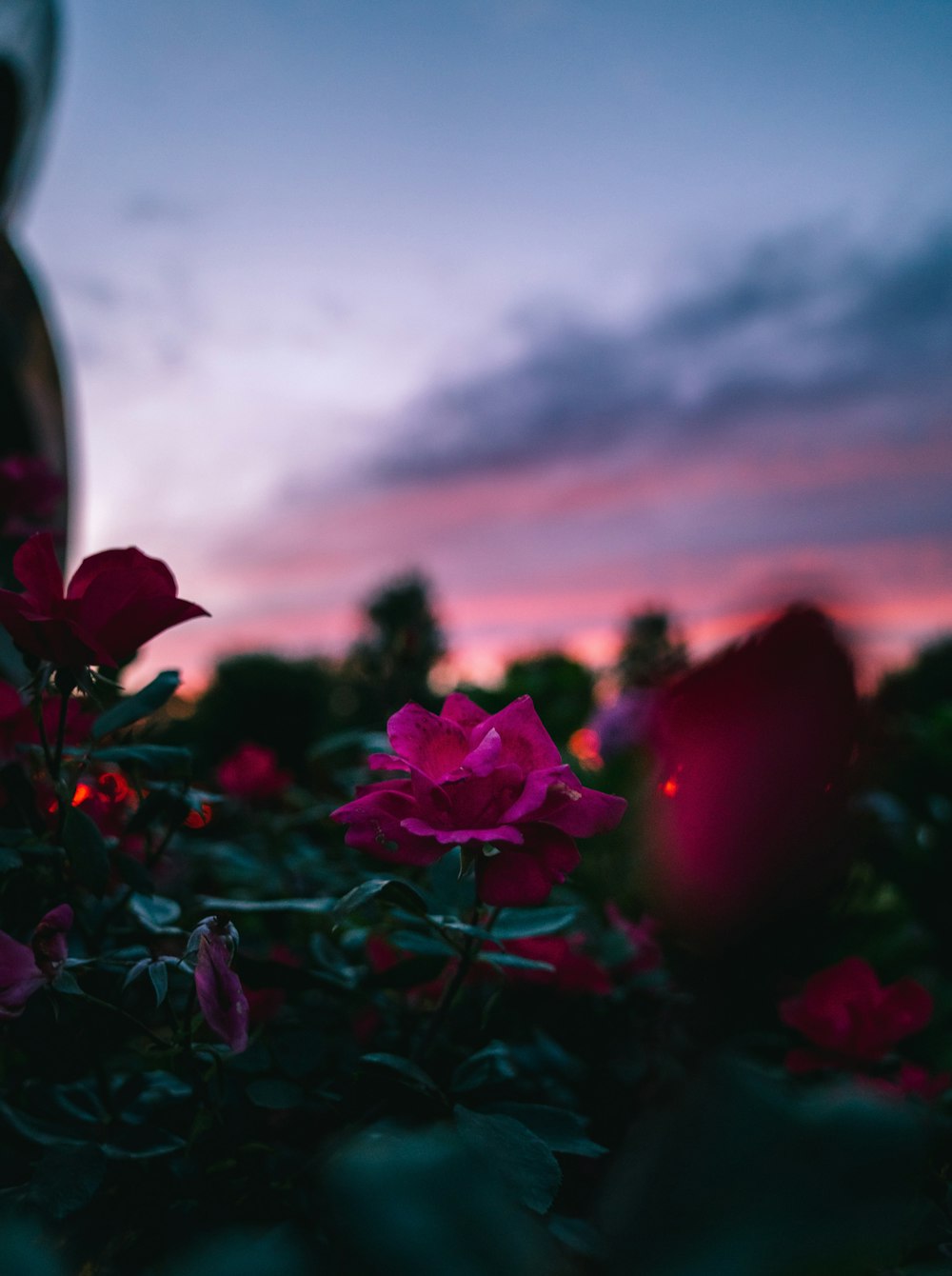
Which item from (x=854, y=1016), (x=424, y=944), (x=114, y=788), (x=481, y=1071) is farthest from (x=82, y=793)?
(x=854, y=1016)

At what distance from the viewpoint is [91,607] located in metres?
0.80

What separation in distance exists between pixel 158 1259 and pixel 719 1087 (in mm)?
A: 641

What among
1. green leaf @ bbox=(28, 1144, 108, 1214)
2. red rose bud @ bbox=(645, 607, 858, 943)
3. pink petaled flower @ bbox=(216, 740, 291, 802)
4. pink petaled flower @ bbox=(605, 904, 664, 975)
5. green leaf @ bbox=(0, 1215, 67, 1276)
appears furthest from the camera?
pink petaled flower @ bbox=(216, 740, 291, 802)

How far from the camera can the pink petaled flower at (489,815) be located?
0.69 metres

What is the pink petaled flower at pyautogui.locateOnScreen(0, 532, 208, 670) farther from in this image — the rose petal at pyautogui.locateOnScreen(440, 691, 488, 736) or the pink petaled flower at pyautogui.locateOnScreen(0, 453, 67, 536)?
the pink petaled flower at pyautogui.locateOnScreen(0, 453, 67, 536)

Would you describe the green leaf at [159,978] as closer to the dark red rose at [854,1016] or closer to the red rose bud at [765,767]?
the red rose bud at [765,767]

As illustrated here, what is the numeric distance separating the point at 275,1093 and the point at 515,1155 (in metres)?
0.27

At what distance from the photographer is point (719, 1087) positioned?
265 millimetres

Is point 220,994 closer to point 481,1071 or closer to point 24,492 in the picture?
point 481,1071

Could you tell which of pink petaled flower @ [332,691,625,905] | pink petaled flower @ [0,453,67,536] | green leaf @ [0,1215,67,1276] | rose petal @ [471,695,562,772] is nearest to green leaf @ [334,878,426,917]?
pink petaled flower @ [332,691,625,905]

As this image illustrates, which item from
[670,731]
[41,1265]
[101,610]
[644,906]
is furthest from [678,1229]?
[644,906]

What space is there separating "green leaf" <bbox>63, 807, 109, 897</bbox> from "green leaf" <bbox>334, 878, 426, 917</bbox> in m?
0.22

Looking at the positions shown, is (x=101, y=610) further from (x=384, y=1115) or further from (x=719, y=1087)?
(x=719, y=1087)

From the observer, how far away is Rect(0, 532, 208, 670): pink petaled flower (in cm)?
77
